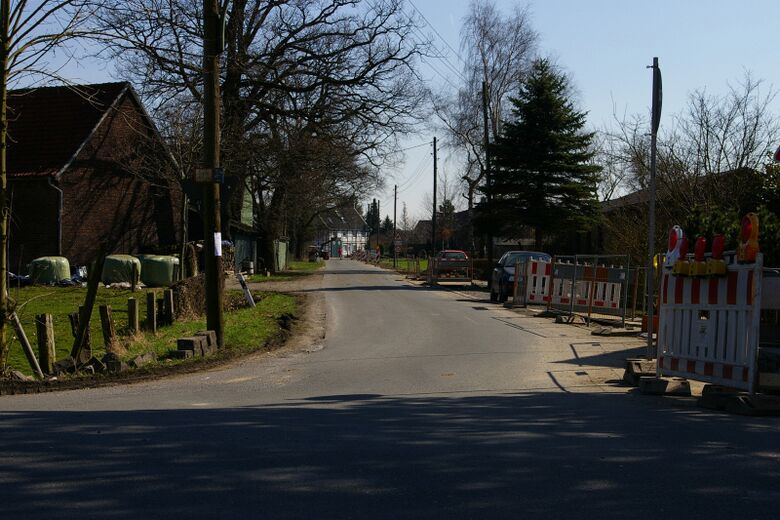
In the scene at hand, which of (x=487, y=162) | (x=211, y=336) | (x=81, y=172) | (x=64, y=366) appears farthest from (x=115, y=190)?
(x=64, y=366)

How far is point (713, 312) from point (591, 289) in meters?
11.5

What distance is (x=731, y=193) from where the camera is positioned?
21.5m

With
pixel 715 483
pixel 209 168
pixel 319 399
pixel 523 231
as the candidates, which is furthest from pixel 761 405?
pixel 523 231

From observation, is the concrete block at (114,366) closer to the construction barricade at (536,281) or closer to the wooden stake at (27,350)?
the wooden stake at (27,350)

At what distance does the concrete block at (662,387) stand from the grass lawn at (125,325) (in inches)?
307

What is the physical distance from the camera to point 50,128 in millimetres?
34531

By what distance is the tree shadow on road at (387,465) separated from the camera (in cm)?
479

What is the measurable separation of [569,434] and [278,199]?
38.9 meters

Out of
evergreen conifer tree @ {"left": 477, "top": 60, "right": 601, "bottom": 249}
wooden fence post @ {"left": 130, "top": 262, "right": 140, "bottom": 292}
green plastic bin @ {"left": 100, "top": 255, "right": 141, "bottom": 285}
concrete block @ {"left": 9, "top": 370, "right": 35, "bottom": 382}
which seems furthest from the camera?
evergreen conifer tree @ {"left": 477, "top": 60, "right": 601, "bottom": 249}

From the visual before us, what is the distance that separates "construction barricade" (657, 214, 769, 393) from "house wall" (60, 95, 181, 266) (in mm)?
26609

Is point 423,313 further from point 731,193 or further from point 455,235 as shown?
point 455,235

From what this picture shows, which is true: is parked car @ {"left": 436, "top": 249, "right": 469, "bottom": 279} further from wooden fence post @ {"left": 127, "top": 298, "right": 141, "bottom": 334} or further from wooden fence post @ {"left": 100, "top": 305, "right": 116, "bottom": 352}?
wooden fence post @ {"left": 100, "top": 305, "right": 116, "bottom": 352}

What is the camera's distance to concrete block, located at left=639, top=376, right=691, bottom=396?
965cm

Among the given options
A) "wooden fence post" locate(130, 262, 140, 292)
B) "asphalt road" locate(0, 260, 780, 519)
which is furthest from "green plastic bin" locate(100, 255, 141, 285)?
"asphalt road" locate(0, 260, 780, 519)
